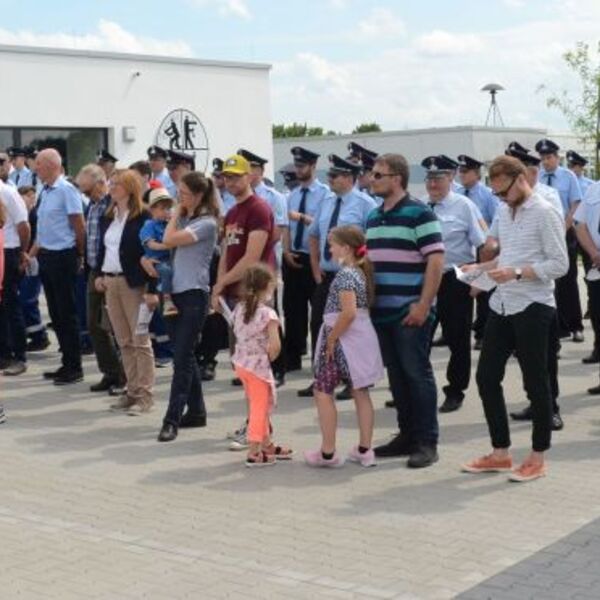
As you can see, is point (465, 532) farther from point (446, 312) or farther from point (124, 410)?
point (124, 410)

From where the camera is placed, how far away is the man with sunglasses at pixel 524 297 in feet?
21.9

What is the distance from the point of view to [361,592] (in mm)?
5043

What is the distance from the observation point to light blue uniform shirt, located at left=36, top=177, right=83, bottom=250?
10320 mm

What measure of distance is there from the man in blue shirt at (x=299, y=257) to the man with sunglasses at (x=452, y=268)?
176cm

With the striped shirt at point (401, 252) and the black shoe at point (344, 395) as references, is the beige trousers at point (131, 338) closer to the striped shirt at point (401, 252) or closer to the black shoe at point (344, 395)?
the black shoe at point (344, 395)

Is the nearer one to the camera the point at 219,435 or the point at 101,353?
the point at 219,435

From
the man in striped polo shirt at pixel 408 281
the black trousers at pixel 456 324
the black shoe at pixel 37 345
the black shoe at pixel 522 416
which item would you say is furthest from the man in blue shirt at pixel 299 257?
the man in striped polo shirt at pixel 408 281

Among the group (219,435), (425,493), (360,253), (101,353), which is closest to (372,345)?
(360,253)

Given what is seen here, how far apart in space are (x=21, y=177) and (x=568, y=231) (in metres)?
6.64

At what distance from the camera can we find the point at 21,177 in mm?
14570

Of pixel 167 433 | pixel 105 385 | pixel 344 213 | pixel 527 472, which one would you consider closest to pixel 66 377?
pixel 105 385

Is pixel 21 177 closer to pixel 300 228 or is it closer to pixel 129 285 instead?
pixel 300 228

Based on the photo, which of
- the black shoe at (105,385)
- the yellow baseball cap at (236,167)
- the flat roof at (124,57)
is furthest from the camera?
the flat roof at (124,57)

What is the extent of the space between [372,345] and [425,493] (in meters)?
1.05
